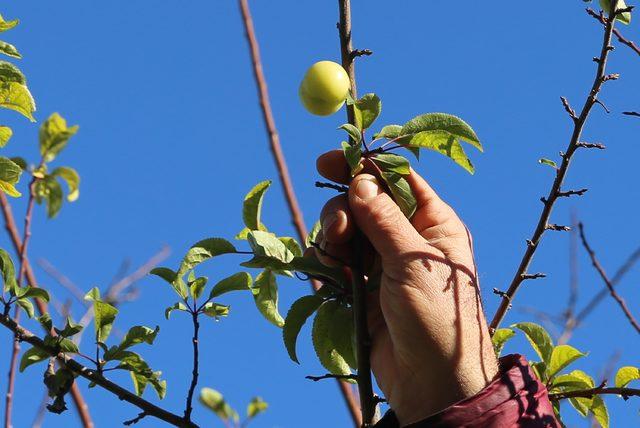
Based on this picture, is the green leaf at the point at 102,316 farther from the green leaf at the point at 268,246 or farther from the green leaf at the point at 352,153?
the green leaf at the point at 352,153

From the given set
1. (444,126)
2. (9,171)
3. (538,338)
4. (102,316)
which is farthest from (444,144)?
(9,171)

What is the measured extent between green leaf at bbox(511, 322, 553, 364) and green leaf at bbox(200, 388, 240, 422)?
6.38ft

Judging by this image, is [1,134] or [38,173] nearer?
[1,134]

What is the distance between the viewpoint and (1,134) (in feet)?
7.37

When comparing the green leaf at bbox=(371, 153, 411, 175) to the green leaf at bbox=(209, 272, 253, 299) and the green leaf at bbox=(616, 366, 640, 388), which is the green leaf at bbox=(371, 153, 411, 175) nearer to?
the green leaf at bbox=(209, 272, 253, 299)

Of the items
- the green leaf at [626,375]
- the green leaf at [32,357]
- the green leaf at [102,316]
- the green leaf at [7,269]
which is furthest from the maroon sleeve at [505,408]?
the green leaf at [7,269]

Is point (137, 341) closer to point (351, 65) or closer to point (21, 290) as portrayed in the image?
point (21, 290)

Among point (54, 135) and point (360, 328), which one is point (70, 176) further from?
point (360, 328)

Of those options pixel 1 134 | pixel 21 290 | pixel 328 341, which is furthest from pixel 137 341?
A: pixel 1 134

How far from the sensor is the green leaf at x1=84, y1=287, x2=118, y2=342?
2.09m

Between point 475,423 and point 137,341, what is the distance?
2.44 ft

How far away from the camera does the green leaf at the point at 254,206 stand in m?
2.22

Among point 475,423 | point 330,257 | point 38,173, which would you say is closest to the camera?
point 475,423

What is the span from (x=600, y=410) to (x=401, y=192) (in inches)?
27.2
